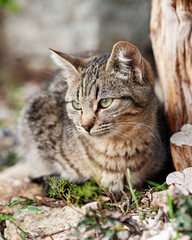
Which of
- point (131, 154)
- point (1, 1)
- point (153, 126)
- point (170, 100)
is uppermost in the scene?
point (1, 1)

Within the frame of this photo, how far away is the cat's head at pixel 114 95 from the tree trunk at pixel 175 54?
391 millimetres

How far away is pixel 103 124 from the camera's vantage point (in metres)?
2.58

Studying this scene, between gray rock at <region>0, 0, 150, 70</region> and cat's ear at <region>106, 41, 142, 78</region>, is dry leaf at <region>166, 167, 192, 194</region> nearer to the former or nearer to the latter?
cat's ear at <region>106, 41, 142, 78</region>

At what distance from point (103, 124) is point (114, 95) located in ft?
0.92

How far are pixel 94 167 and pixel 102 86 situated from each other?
0.87 m

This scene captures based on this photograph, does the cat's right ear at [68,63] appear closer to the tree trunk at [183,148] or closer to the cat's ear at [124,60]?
the cat's ear at [124,60]

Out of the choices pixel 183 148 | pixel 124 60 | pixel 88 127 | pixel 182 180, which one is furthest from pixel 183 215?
pixel 124 60

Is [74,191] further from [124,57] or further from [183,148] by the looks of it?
[124,57]

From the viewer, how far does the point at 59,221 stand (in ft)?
8.45

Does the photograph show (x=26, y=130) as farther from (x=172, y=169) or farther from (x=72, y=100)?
(x=172, y=169)

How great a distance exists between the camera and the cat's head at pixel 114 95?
8.50 feet

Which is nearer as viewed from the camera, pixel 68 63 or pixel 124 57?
pixel 124 57

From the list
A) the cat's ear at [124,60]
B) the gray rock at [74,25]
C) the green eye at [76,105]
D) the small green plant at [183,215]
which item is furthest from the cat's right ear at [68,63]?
the gray rock at [74,25]

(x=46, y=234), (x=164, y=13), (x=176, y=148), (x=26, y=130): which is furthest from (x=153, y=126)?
(x=26, y=130)
